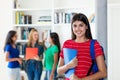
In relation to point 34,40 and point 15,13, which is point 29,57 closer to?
point 34,40

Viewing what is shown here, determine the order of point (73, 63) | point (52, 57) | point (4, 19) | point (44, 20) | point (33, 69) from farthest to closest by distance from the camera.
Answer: point (4, 19) < point (44, 20) < point (33, 69) < point (52, 57) < point (73, 63)

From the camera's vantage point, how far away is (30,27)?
5.78m

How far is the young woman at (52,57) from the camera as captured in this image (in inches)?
173

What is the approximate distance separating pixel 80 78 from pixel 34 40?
3.28 meters

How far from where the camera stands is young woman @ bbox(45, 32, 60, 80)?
4395 millimetres

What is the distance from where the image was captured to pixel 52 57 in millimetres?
4477

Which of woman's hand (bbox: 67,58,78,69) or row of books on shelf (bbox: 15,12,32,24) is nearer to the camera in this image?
woman's hand (bbox: 67,58,78,69)

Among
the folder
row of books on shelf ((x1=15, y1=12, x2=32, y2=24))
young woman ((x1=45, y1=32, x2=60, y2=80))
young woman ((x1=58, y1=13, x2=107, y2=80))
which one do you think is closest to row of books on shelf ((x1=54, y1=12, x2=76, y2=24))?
row of books on shelf ((x1=15, y1=12, x2=32, y2=24))

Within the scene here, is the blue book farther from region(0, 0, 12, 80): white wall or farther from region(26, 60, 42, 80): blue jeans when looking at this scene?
region(0, 0, 12, 80): white wall
